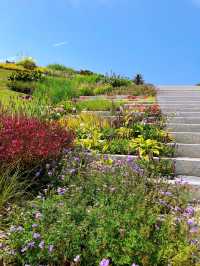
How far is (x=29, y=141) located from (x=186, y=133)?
3.30 m

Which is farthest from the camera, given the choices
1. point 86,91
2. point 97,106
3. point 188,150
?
point 86,91

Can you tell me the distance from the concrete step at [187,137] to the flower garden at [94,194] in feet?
1.10

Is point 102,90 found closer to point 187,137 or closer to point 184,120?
point 184,120

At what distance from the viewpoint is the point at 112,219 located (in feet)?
13.3

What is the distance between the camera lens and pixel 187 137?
848 centimetres

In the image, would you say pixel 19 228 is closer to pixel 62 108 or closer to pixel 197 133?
pixel 197 133

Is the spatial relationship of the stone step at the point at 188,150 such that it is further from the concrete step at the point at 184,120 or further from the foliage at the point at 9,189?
the foliage at the point at 9,189

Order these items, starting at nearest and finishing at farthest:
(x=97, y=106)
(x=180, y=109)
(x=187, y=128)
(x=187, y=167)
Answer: (x=187, y=167) → (x=187, y=128) → (x=97, y=106) → (x=180, y=109)

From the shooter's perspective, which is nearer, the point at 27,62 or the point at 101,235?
the point at 101,235

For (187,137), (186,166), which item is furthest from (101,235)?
(187,137)

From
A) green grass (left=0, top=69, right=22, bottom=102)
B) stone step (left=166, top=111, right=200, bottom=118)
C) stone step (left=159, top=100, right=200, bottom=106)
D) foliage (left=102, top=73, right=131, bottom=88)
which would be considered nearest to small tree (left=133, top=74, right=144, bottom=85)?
foliage (left=102, top=73, right=131, bottom=88)

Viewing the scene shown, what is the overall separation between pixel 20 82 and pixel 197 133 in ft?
29.9

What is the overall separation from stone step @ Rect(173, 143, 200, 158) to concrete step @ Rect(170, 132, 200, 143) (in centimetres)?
51

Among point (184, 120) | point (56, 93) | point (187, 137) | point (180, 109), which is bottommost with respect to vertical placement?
point (187, 137)
